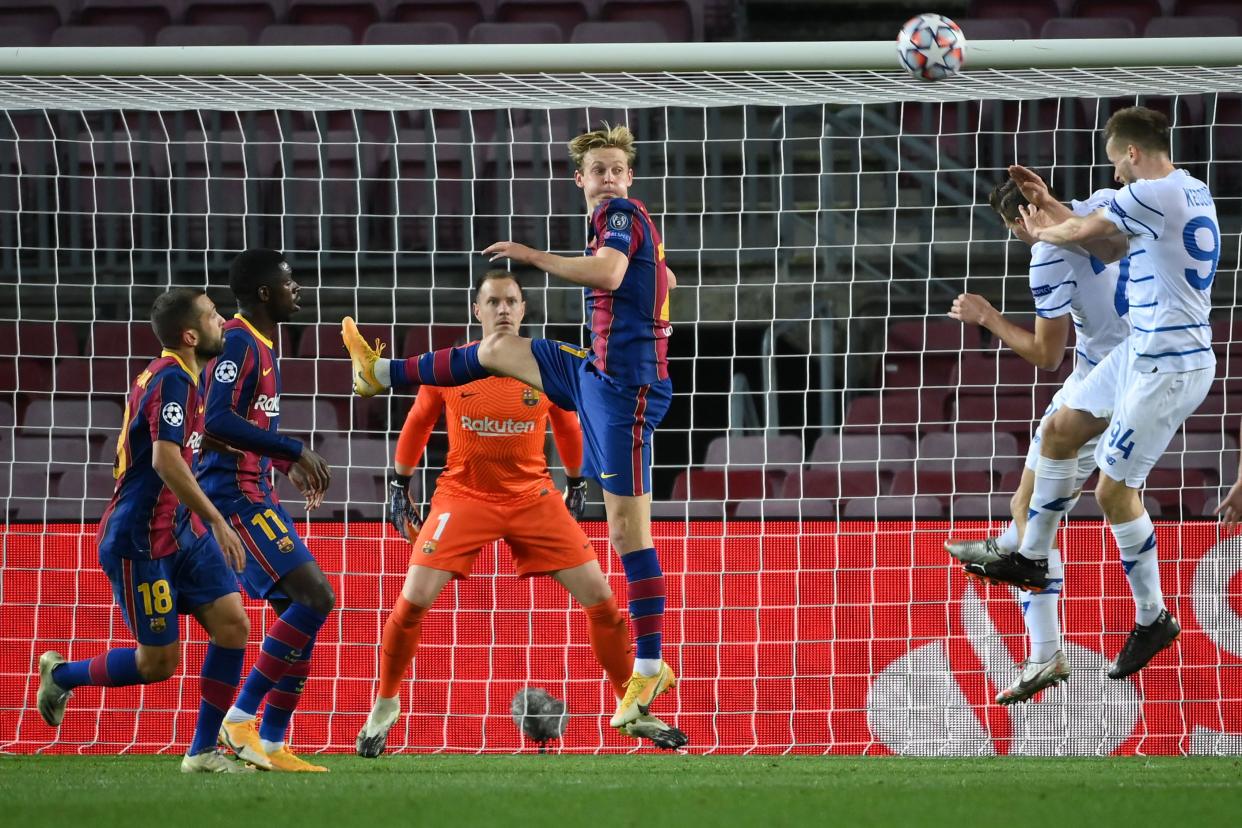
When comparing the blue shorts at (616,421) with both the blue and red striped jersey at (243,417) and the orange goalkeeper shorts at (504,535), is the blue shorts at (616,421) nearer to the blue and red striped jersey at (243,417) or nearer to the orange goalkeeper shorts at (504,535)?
the orange goalkeeper shorts at (504,535)

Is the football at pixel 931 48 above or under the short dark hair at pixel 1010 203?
above

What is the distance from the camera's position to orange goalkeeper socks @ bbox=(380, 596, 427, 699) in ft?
22.9

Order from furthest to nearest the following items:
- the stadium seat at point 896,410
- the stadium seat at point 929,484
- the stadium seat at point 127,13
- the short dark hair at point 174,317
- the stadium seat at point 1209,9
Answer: the stadium seat at point 127,13, the stadium seat at point 1209,9, the stadium seat at point 896,410, the stadium seat at point 929,484, the short dark hair at point 174,317

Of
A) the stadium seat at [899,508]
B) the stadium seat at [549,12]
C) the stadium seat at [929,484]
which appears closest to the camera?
the stadium seat at [899,508]

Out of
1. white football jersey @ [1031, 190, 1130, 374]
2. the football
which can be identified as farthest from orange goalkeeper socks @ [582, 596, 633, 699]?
the football

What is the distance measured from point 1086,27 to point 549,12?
408 cm

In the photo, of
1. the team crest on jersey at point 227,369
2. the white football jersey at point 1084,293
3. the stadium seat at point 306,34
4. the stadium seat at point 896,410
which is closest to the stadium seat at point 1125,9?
the stadium seat at point 896,410

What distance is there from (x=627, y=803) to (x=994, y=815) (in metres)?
1.10

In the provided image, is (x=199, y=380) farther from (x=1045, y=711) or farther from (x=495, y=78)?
(x=1045, y=711)

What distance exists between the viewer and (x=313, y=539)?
7953mm

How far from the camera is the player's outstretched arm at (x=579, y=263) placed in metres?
5.62

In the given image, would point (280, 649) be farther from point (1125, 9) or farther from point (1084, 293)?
point (1125, 9)

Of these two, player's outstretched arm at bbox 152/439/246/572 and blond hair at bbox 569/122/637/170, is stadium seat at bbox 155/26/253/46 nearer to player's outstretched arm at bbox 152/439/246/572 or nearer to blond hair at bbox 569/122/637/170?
blond hair at bbox 569/122/637/170

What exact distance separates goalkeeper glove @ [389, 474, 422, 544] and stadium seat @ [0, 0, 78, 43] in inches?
269
